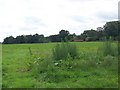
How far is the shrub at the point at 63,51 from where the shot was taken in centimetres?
1376

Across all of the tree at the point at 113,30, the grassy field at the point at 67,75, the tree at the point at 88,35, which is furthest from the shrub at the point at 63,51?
the tree at the point at 88,35

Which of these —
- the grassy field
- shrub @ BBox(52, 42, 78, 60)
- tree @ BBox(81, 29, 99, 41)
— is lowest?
the grassy field

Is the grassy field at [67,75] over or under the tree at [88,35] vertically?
under

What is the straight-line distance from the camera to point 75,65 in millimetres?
12406

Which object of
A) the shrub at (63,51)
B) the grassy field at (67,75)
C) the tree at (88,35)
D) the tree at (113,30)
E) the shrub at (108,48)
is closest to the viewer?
the grassy field at (67,75)

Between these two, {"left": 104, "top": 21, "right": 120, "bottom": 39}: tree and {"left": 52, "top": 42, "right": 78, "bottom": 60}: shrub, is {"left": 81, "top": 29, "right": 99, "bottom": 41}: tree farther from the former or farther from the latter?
{"left": 52, "top": 42, "right": 78, "bottom": 60}: shrub

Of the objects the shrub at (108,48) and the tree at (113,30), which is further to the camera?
the tree at (113,30)

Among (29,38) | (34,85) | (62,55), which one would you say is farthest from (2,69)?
(29,38)

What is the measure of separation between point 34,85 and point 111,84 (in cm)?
239

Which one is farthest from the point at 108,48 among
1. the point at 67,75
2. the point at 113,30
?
the point at 113,30

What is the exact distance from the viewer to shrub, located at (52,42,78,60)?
13758 mm

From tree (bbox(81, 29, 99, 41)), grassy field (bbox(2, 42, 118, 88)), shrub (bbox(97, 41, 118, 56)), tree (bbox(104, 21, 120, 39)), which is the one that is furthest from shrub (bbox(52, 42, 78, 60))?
tree (bbox(81, 29, 99, 41))

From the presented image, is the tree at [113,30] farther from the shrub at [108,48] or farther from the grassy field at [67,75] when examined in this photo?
the grassy field at [67,75]

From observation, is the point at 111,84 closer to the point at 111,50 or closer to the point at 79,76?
the point at 79,76
